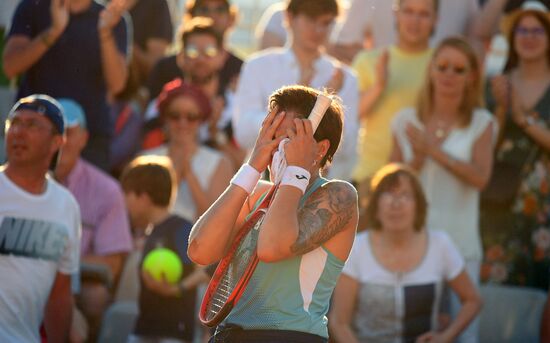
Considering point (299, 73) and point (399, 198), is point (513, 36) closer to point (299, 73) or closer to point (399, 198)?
point (299, 73)

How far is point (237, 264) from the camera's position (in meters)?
5.05

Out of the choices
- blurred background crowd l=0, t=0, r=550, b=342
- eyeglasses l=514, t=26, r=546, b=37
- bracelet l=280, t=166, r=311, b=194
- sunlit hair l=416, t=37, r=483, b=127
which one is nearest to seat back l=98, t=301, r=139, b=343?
blurred background crowd l=0, t=0, r=550, b=342

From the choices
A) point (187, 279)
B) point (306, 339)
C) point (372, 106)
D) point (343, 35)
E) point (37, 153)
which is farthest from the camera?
point (343, 35)

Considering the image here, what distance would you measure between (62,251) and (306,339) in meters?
2.19

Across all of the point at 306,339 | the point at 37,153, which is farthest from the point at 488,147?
the point at 306,339

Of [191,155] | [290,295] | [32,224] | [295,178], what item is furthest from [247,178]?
[191,155]

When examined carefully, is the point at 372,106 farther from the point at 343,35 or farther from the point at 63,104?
the point at 63,104

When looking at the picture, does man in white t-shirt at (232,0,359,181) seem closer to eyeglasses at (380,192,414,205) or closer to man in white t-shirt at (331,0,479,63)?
eyeglasses at (380,192,414,205)

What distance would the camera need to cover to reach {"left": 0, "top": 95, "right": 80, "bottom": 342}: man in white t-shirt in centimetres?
641

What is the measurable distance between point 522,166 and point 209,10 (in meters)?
3.17

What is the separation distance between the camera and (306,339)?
194 inches

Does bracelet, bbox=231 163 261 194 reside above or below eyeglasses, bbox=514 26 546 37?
below

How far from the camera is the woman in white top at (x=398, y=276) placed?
26.7 ft

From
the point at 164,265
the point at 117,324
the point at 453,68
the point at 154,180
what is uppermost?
the point at 453,68
